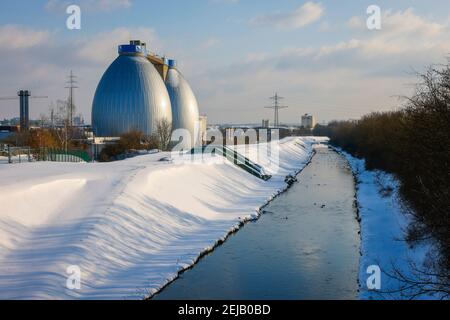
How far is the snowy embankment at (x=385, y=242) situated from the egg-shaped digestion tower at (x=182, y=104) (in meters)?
40.5

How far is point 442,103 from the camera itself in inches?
455

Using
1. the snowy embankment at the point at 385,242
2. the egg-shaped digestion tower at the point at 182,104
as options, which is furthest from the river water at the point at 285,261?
the egg-shaped digestion tower at the point at 182,104

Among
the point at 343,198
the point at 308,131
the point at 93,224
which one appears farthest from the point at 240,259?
the point at 308,131

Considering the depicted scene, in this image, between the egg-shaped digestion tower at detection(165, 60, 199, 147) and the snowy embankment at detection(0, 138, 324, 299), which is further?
the egg-shaped digestion tower at detection(165, 60, 199, 147)

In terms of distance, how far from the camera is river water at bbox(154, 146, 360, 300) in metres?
11.3

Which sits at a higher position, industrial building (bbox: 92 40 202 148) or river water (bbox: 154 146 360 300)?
industrial building (bbox: 92 40 202 148)

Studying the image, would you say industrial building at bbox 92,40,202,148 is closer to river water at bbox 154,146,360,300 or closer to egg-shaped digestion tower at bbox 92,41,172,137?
egg-shaped digestion tower at bbox 92,41,172,137

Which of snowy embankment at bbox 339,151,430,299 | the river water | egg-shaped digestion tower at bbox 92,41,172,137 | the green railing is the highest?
egg-shaped digestion tower at bbox 92,41,172,137

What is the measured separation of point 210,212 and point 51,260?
31.4ft

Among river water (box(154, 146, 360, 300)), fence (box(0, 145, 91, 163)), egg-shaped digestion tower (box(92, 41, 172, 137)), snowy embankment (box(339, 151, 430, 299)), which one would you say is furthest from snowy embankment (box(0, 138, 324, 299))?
egg-shaped digestion tower (box(92, 41, 172, 137))

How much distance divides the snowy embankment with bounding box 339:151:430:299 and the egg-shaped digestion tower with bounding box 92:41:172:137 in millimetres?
32336

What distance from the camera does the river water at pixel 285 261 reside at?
11336 mm

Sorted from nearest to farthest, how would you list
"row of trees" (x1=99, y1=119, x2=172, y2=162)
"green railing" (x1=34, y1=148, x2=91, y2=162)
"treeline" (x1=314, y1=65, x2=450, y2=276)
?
1. "treeline" (x1=314, y1=65, x2=450, y2=276)
2. "green railing" (x1=34, y1=148, x2=91, y2=162)
3. "row of trees" (x1=99, y1=119, x2=172, y2=162)
